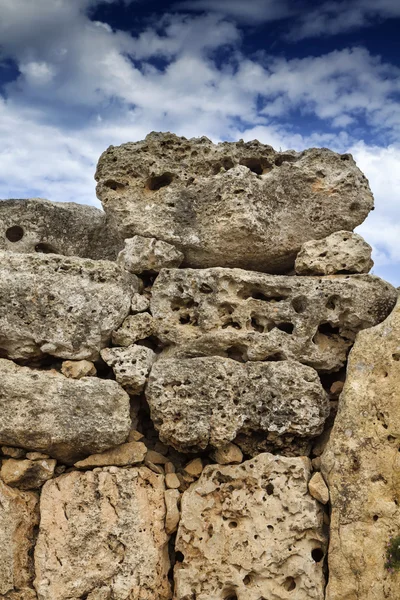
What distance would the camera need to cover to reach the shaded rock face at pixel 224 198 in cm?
514

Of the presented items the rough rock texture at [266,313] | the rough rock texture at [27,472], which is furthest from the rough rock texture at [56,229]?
the rough rock texture at [27,472]

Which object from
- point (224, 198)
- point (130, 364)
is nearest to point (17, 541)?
point (130, 364)

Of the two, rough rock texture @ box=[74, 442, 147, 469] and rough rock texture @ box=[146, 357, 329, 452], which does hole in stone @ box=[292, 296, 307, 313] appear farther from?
rough rock texture @ box=[74, 442, 147, 469]

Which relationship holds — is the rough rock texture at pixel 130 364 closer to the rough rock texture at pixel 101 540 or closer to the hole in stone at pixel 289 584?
the rough rock texture at pixel 101 540

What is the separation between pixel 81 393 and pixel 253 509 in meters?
1.65

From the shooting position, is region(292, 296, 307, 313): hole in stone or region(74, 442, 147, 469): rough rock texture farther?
region(292, 296, 307, 313): hole in stone

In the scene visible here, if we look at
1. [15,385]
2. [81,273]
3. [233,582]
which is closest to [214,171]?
[81,273]

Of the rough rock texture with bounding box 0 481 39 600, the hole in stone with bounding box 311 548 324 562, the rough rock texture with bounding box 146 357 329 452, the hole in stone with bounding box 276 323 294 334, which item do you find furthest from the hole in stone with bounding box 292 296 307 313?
the rough rock texture with bounding box 0 481 39 600

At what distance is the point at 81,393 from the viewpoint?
439 centimetres

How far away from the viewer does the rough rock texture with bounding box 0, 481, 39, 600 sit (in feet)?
14.0

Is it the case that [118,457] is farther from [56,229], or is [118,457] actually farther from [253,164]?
[253,164]

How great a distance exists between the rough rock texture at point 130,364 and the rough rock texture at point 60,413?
5.9 inches

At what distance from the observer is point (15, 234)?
5508 millimetres

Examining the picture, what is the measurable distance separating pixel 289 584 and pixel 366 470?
1069 millimetres
